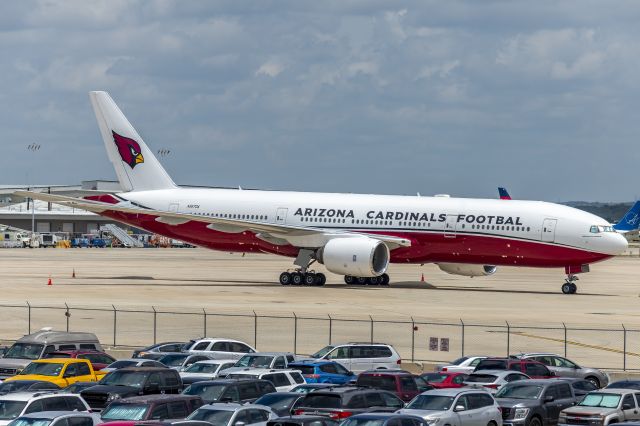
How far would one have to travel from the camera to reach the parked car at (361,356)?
108 feet

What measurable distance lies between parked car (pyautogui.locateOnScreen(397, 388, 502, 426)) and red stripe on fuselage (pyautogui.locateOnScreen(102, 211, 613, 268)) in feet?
117

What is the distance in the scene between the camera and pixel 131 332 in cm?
4228

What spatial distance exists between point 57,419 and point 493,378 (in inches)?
478

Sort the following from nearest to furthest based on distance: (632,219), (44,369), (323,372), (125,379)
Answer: (125,379) → (44,369) → (323,372) → (632,219)

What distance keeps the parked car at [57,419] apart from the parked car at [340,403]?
3939 mm

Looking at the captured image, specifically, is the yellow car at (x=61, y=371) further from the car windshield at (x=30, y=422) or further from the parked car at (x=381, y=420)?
the parked car at (x=381, y=420)

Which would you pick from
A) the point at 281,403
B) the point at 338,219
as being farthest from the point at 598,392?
the point at 338,219

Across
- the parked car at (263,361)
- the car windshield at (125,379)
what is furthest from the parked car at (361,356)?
the car windshield at (125,379)

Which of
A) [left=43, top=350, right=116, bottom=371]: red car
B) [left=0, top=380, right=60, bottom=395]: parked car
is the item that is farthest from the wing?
[left=0, top=380, right=60, bottom=395]: parked car

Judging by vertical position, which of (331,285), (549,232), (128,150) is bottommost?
(331,285)

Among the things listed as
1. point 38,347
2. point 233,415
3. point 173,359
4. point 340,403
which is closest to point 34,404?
point 233,415

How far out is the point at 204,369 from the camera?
30625 mm

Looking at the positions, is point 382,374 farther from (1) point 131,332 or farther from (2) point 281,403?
(1) point 131,332

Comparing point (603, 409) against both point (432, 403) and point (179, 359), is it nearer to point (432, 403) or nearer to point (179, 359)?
point (432, 403)
